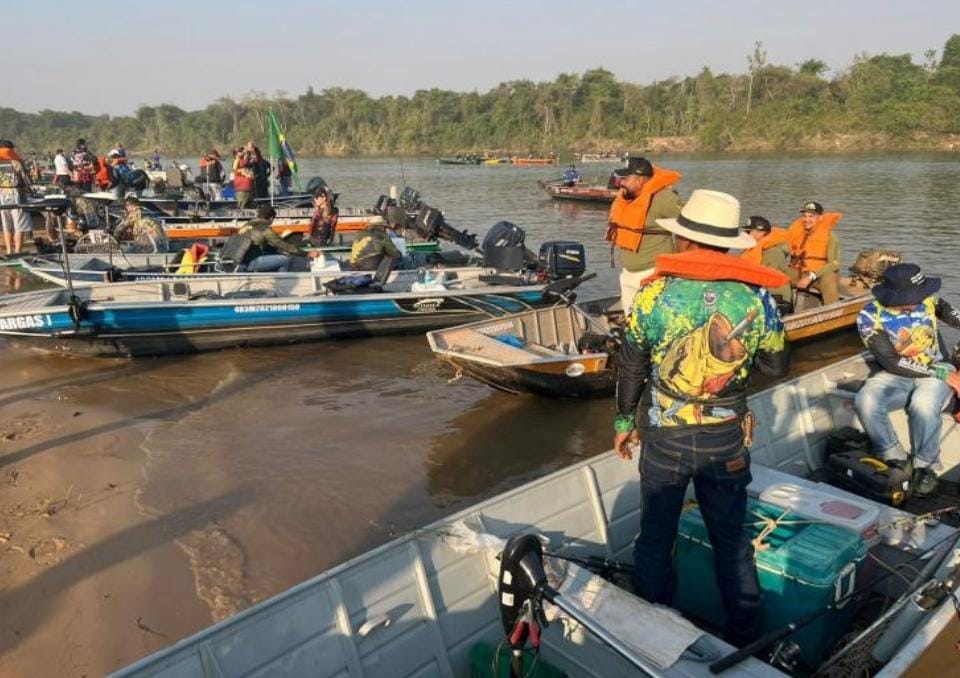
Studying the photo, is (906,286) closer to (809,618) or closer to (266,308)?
(809,618)

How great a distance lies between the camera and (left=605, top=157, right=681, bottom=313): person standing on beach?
6992 mm

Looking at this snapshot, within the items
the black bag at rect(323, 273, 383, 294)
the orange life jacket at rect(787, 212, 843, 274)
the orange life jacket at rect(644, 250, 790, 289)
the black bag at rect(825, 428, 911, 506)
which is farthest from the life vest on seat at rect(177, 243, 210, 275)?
the orange life jacket at rect(644, 250, 790, 289)

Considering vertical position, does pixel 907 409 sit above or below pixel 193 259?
below

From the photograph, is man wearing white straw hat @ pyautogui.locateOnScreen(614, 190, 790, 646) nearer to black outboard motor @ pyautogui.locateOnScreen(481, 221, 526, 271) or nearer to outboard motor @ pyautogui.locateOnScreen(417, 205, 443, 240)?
black outboard motor @ pyautogui.locateOnScreen(481, 221, 526, 271)

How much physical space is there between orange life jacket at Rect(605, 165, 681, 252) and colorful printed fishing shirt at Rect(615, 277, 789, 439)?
13.2 ft

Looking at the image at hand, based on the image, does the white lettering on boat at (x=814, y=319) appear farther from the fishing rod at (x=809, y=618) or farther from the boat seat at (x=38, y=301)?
the boat seat at (x=38, y=301)

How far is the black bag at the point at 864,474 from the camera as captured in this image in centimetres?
506

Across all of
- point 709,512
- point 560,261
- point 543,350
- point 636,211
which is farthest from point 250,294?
point 709,512

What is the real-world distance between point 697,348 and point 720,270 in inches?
13.5

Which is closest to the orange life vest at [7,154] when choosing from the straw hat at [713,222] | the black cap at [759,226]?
the black cap at [759,226]

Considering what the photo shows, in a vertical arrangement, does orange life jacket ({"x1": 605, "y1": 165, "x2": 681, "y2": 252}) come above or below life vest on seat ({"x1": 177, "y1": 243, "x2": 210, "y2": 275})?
above

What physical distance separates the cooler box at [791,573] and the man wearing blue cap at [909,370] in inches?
78.3

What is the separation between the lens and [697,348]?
3.02 meters

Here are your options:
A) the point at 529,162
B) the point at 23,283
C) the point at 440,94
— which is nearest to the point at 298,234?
→ the point at 23,283
